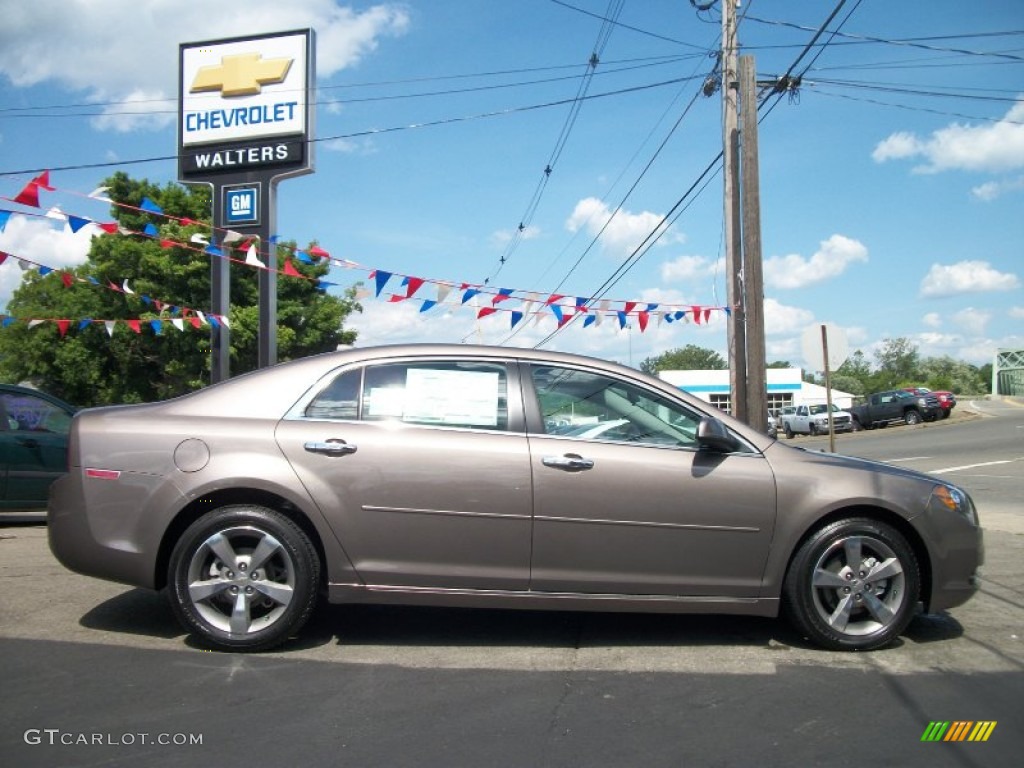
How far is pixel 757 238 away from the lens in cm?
1220

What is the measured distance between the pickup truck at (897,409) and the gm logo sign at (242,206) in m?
30.1

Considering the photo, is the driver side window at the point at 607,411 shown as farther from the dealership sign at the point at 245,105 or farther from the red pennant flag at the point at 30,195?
the dealership sign at the point at 245,105

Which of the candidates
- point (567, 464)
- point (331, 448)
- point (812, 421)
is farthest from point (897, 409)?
point (331, 448)

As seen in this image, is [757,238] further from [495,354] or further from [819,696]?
[819,696]

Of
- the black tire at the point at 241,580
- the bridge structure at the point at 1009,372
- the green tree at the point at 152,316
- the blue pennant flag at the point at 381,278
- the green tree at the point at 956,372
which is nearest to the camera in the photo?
the black tire at the point at 241,580

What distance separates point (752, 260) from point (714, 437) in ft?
27.2

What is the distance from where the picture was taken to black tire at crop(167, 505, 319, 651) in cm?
434

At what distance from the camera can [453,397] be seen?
4629 mm

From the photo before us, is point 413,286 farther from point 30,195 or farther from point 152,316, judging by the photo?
point 152,316

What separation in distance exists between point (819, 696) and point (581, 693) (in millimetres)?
1077

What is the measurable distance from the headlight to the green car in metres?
7.39

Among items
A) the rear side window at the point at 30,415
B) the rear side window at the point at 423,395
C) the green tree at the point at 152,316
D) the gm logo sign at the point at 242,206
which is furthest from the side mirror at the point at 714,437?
the green tree at the point at 152,316

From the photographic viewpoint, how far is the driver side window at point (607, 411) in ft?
15.1

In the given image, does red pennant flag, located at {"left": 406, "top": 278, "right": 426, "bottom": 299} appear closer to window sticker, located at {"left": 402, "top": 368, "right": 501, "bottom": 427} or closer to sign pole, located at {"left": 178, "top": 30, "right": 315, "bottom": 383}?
sign pole, located at {"left": 178, "top": 30, "right": 315, "bottom": 383}
